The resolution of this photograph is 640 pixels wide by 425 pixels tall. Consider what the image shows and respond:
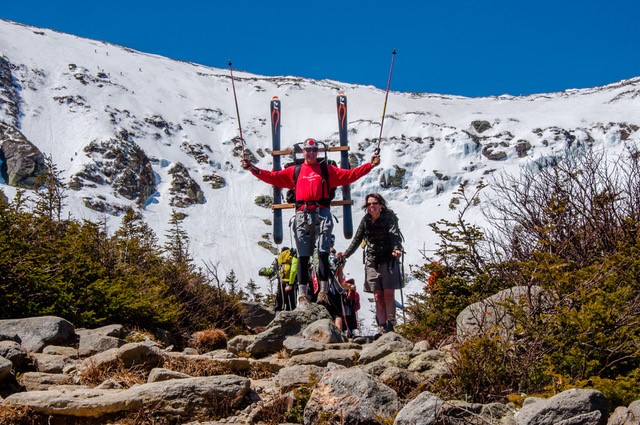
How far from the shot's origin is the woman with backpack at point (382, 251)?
8891 mm

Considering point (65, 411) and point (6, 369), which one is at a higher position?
point (6, 369)

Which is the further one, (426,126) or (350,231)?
(426,126)

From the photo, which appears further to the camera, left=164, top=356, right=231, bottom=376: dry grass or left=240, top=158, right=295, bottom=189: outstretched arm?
left=240, top=158, right=295, bottom=189: outstretched arm

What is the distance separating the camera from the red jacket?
8914mm

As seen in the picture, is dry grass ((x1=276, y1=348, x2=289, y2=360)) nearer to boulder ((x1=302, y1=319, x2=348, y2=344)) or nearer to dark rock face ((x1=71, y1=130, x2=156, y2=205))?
boulder ((x1=302, y1=319, x2=348, y2=344))

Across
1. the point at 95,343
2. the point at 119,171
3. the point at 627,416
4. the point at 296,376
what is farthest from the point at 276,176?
the point at 119,171

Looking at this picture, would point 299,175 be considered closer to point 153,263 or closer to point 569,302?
point 153,263

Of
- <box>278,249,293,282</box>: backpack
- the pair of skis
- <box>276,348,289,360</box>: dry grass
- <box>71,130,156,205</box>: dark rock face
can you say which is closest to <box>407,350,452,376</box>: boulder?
<box>276,348,289,360</box>: dry grass

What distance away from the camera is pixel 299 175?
357 inches

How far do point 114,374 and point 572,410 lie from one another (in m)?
3.27

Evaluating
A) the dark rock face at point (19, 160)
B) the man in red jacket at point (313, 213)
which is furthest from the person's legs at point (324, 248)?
the dark rock face at point (19, 160)

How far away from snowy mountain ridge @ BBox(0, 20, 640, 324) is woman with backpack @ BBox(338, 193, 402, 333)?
218ft

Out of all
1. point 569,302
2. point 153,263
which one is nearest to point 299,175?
point 153,263

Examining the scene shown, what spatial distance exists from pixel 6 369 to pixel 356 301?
6554mm
